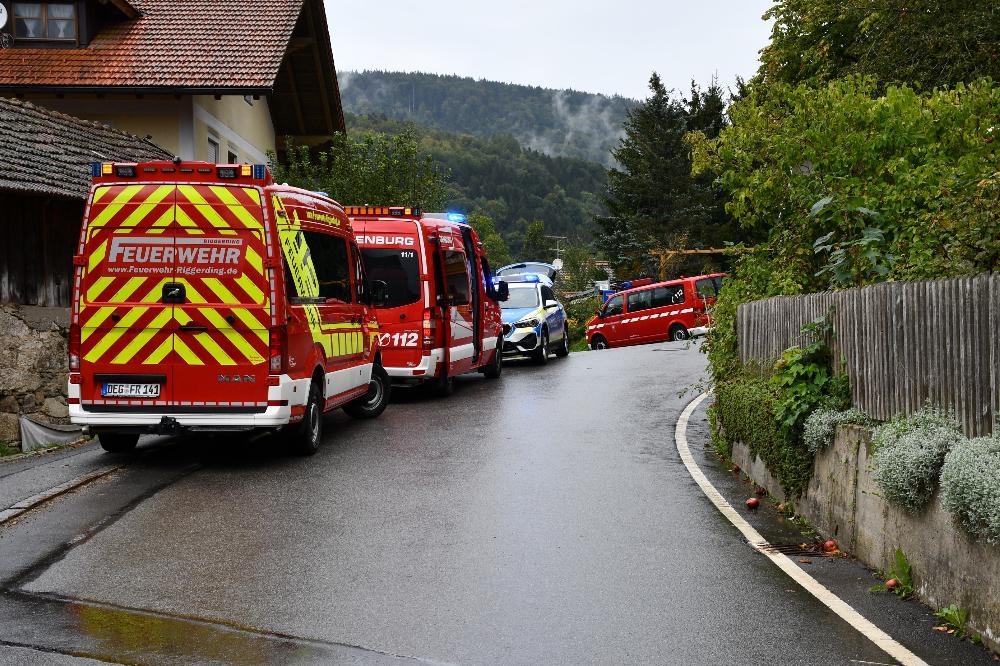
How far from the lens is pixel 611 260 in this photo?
210ft

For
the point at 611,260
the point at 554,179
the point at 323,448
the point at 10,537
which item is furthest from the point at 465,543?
the point at 554,179

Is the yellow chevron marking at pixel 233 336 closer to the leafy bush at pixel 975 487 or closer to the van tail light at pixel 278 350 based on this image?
the van tail light at pixel 278 350

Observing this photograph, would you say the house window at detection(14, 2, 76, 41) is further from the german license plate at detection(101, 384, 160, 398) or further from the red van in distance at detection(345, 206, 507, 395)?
the german license plate at detection(101, 384, 160, 398)

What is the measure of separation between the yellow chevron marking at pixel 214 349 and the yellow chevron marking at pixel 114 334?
0.56 metres

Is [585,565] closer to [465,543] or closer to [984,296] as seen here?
[465,543]

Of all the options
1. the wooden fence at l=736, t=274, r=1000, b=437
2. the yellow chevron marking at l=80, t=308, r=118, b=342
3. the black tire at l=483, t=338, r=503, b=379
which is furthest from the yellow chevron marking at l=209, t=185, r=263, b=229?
the black tire at l=483, t=338, r=503, b=379

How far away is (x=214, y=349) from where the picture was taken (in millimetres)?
10320

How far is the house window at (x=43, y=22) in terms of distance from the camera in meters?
23.9

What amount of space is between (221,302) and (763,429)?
4828mm

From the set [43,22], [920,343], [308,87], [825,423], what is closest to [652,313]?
[308,87]

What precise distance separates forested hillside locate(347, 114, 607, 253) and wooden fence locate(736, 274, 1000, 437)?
12277 centimetres

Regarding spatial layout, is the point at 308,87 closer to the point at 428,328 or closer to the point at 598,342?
the point at 598,342

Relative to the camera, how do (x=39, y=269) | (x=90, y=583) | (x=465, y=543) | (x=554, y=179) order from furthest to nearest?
(x=554, y=179), (x=39, y=269), (x=465, y=543), (x=90, y=583)

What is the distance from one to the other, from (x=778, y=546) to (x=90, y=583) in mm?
4205
